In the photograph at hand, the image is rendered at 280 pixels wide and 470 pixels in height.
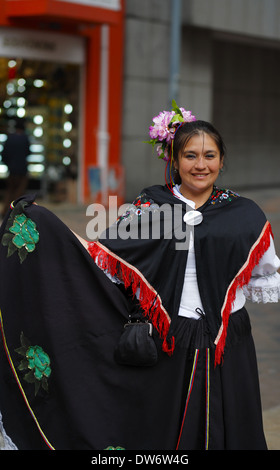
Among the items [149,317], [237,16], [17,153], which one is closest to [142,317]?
[149,317]

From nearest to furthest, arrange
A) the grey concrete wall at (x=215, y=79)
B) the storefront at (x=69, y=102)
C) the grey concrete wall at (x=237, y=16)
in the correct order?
the storefront at (x=69, y=102), the grey concrete wall at (x=215, y=79), the grey concrete wall at (x=237, y=16)

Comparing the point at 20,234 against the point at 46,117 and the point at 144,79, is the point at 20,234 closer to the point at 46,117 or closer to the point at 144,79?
the point at 46,117

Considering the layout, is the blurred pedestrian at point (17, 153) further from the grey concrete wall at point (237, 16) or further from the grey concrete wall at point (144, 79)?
the grey concrete wall at point (237, 16)

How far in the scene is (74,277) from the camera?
3301 mm

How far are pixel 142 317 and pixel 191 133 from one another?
851 millimetres

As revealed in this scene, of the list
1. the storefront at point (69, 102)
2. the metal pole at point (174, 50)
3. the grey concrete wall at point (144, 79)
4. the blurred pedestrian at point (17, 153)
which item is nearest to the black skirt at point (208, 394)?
the blurred pedestrian at point (17, 153)

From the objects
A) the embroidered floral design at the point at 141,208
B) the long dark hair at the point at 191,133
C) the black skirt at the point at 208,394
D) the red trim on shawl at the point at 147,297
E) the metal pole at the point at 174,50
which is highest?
the metal pole at the point at 174,50

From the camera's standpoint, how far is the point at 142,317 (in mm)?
3314

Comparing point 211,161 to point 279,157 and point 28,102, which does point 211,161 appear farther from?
point 279,157

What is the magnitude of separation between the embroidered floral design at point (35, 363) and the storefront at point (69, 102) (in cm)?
1108

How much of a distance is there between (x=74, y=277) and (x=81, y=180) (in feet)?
39.5

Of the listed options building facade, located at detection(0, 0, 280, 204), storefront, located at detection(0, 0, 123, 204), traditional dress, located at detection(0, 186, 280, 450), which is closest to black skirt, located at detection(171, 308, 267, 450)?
traditional dress, located at detection(0, 186, 280, 450)

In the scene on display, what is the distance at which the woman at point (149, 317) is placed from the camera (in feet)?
10.5

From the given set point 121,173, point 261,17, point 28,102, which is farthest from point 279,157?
point 28,102
